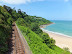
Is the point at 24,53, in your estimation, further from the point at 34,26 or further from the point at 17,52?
the point at 34,26

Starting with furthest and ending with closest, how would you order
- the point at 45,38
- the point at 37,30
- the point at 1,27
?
the point at 37,30 → the point at 45,38 → the point at 1,27

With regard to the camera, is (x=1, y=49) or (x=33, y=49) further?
(x=33, y=49)

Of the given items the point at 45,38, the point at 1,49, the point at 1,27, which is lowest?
the point at 45,38

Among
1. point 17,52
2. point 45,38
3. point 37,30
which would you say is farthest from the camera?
point 37,30

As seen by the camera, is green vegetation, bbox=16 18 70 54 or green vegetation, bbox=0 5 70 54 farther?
green vegetation, bbox=16 18 70 54

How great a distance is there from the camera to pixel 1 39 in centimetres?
927

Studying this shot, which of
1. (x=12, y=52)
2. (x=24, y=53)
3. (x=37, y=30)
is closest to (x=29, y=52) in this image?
(x=24, y=53)

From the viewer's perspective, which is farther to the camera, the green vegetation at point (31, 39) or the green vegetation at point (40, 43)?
the green vegetation at point (40, 43)

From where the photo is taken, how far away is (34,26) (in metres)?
32.6

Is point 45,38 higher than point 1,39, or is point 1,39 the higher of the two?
point 1,39

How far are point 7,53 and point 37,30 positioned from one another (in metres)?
23.3

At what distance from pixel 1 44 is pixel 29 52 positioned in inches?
171

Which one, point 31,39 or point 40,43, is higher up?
point 31,39

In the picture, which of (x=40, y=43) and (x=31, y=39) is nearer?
(x=31, y=39)
